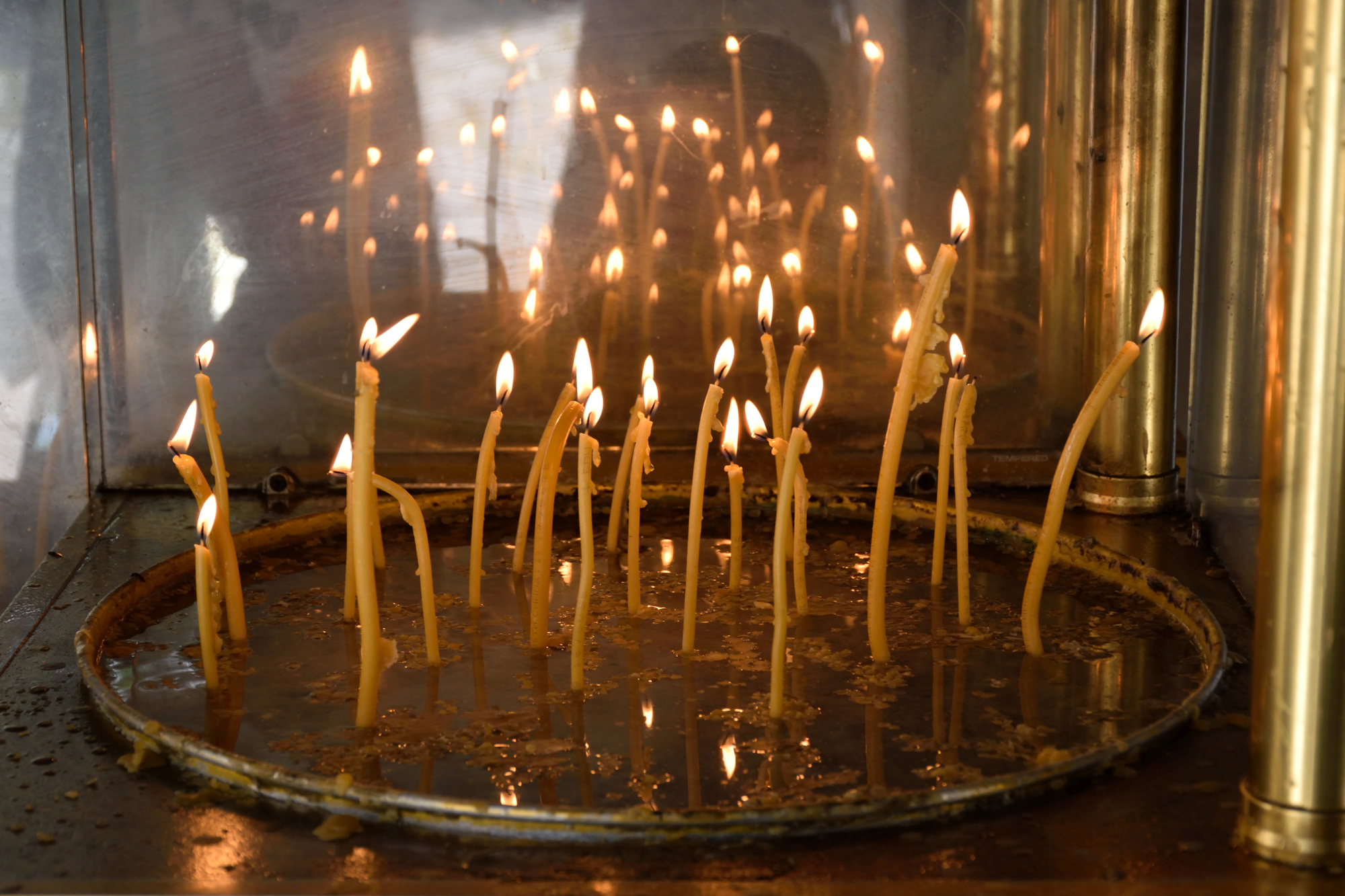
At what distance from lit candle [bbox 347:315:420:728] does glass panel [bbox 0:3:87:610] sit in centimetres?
104

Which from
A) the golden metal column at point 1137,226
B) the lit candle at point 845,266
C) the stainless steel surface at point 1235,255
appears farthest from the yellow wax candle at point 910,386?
the lit candle at point 845,266

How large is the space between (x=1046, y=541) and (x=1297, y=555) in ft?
1.50

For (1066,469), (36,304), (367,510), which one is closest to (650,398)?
(367,510)

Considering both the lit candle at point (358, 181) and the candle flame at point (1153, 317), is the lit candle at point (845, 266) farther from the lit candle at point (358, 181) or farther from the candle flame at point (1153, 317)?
the candle flame at point (1153, 317)

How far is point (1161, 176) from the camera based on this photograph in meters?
1.62

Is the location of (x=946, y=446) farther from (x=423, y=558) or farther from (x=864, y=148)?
(x=864, y=148)

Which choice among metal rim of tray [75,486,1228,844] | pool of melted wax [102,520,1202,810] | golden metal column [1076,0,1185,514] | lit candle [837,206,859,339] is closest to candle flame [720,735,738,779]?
pool of melted wax [102,520,1202,810]

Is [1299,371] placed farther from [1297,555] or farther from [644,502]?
[644,502]

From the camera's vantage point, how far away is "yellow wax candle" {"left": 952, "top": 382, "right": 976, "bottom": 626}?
119 cm

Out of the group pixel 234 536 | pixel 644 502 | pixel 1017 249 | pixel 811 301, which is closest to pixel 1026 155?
pixel 1017 249

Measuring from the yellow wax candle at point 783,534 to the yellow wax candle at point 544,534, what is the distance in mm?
245

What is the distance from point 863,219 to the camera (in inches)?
72.3

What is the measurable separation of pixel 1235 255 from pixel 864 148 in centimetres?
53

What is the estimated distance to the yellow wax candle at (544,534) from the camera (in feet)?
3.75
